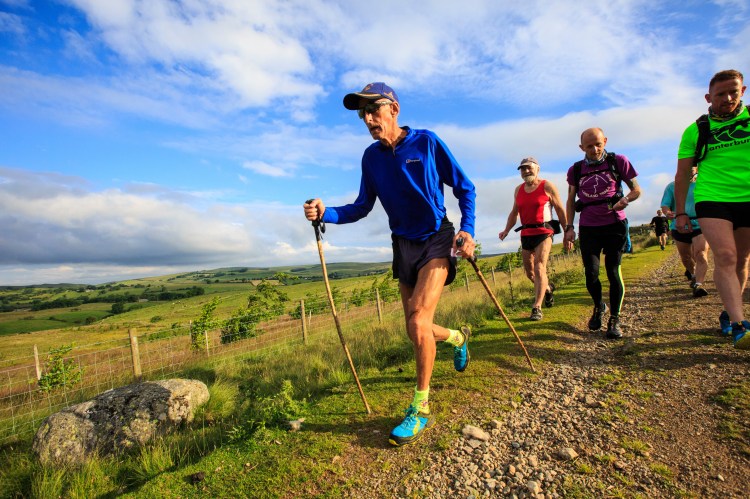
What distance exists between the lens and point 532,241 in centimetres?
672

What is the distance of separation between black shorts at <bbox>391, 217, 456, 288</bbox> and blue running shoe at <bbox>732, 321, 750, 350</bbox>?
256 centimetres

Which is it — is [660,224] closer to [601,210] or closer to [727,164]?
[601,210]

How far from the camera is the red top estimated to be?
6660mm

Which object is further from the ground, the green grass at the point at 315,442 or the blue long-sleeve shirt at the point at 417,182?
the blue long-sleeve shirt at the point at 417,182

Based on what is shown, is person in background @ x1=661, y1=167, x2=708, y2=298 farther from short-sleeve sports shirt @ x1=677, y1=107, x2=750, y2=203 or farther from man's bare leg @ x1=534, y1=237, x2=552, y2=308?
short-sleeve sports shirt @ x1=677, y1=107, x2=750, y2=203

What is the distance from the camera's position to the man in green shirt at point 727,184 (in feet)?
11.6

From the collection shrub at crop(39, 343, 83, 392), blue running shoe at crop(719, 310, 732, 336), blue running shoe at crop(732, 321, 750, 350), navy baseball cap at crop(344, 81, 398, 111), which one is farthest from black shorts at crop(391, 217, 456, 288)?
shrub at crop(39, 343, 83, 392)

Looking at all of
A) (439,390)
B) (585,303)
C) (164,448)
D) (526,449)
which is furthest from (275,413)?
(585,303)

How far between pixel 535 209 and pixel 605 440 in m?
4.97

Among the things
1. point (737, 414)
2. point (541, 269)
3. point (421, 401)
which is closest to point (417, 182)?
point (421, 401)

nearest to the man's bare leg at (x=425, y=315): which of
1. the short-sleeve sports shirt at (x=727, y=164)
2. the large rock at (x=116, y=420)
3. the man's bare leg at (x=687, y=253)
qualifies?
the short-sleeve sports shirt at (x=727, y=164)

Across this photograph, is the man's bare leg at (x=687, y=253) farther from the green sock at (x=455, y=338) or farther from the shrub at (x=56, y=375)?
the shrub at (x=56, y=375)

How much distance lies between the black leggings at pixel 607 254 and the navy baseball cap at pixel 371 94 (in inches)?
138

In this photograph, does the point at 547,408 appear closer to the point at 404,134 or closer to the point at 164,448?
the point at 404,134
